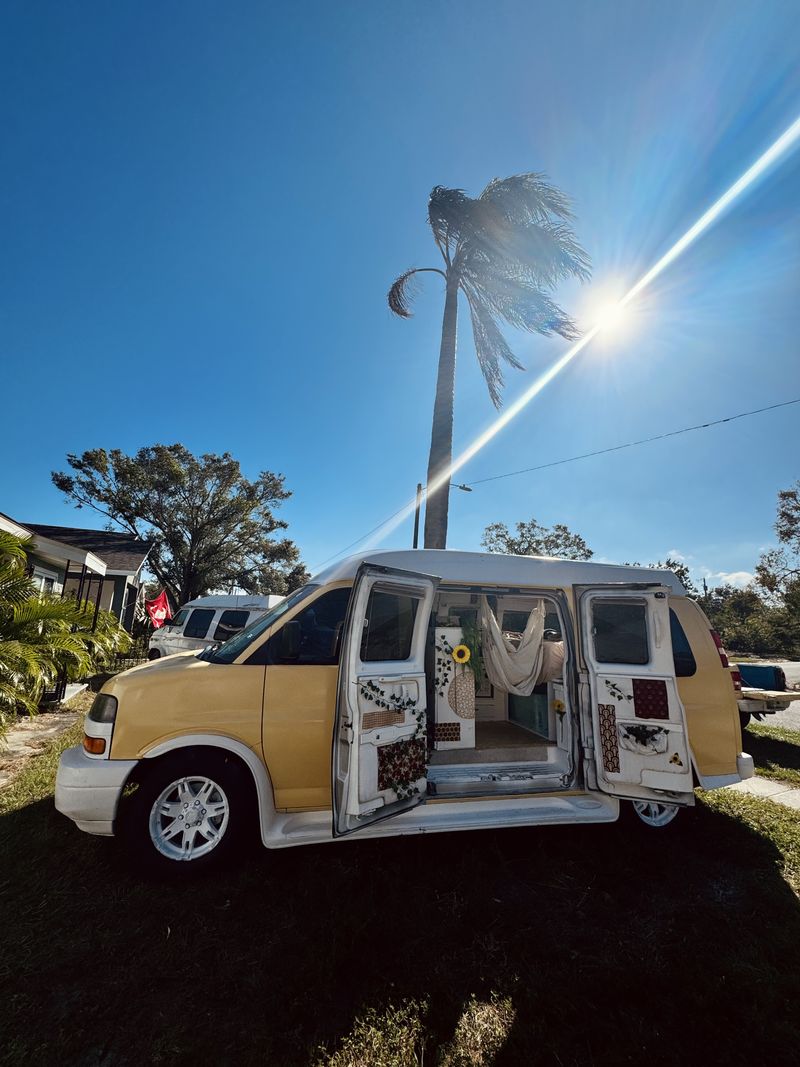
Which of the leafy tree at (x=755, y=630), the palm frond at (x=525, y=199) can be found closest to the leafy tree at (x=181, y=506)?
the palm frond at (x=525, y=199)

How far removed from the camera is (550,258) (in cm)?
985

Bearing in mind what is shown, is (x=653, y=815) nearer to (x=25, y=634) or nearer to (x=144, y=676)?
(x=144, y=676)

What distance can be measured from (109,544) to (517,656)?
23.9 metres

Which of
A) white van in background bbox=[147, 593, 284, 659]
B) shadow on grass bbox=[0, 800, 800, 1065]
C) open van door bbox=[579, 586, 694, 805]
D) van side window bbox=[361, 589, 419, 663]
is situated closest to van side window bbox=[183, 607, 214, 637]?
white van in background bbox=[147, 593, 284, 659]

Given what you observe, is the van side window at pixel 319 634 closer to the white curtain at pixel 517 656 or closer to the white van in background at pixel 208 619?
the white curtain at pixel 517 656

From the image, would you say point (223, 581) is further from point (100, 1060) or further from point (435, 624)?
point (100, 1060)

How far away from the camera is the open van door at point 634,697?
3.55 meters

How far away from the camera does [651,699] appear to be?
3652mm

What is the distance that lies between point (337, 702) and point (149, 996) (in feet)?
5.34

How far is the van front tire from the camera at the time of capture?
299 cm

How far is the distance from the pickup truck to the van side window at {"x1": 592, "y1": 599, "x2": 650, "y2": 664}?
1.08 meters

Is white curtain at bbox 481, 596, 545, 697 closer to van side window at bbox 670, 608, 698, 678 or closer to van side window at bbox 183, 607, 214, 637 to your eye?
van side window at bbox 670, 608, 698, 678

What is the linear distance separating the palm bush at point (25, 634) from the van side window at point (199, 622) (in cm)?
315

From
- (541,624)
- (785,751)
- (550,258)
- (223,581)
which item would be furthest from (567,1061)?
(223,581)
